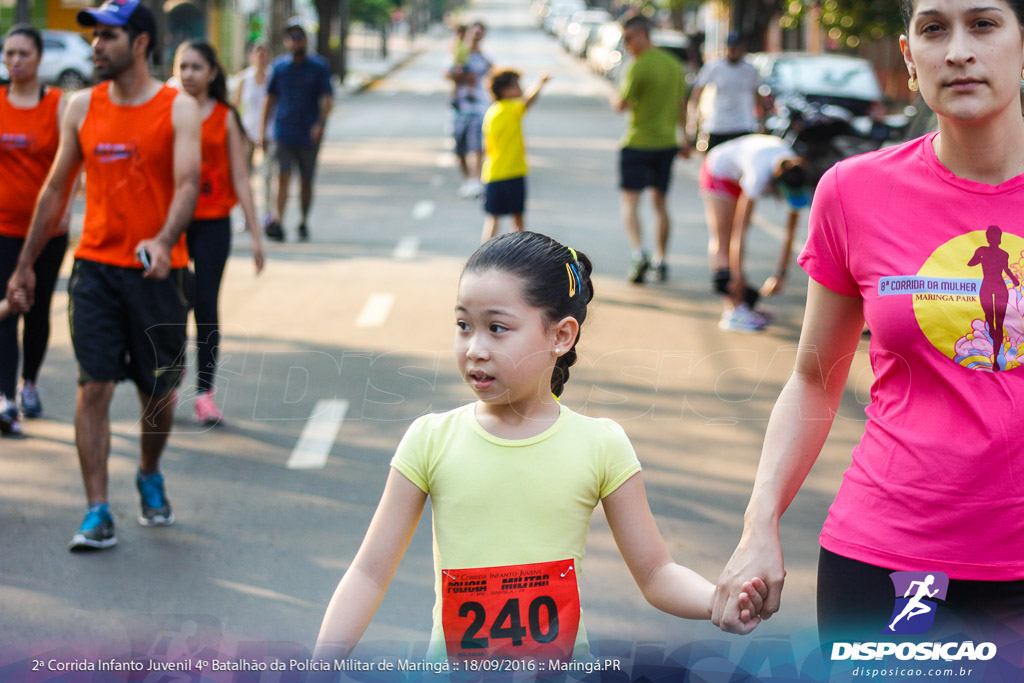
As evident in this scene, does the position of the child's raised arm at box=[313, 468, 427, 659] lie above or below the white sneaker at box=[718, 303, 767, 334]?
above

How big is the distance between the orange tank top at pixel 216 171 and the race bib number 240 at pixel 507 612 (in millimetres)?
5153

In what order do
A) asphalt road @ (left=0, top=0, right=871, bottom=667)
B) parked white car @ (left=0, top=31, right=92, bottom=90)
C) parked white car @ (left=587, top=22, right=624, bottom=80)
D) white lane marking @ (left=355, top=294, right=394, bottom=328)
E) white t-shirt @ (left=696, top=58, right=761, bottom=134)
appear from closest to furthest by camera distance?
asphalt road @ (left=0, top=0, right=871, bottom=667)
white lane marking @ (left=355, top=294, right=394, bottom=328)
white t-shirt @ (left=696, top=58, right=761, bottom=134)
parked white car @ (left=0, top=31, right=92, bottom=90)
parked white car @ (left=587, top=22, right=624, bottom=80)

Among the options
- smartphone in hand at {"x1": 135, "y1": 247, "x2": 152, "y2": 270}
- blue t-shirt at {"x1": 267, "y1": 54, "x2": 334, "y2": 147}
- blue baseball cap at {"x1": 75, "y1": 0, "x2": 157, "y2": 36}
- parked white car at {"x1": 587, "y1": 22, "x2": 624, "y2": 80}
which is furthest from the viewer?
parked white car at {"x1": 587, "y1": 22, "x2": 624, "y2": 80}

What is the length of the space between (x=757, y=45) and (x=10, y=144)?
25.4 meters

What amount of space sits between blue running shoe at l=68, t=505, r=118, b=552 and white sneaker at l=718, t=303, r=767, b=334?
5.26 meters

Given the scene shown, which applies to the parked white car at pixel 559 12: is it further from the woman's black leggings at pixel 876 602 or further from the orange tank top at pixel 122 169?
the woman's black leggings at pixel 876 602

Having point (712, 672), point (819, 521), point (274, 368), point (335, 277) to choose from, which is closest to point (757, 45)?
point (335, 277)

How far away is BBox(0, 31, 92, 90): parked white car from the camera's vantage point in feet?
107

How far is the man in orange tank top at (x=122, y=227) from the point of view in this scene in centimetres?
507

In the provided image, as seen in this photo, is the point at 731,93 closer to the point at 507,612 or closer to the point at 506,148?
the point at 506,148

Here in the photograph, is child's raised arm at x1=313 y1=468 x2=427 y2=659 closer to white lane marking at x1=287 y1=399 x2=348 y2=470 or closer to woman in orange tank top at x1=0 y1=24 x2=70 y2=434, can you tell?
white lane marking at x1=287 y1=399 x2=348 y2=470

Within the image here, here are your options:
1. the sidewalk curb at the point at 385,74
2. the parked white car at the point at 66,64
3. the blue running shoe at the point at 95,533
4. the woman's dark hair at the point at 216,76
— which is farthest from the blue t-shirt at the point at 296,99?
the sidewalk curb at the point at 385,74

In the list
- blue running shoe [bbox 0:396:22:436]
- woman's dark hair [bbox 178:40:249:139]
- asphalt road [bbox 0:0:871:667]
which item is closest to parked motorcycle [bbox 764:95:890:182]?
asphalt road [bbox 0:0:871:667]

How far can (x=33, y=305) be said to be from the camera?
6.71m
